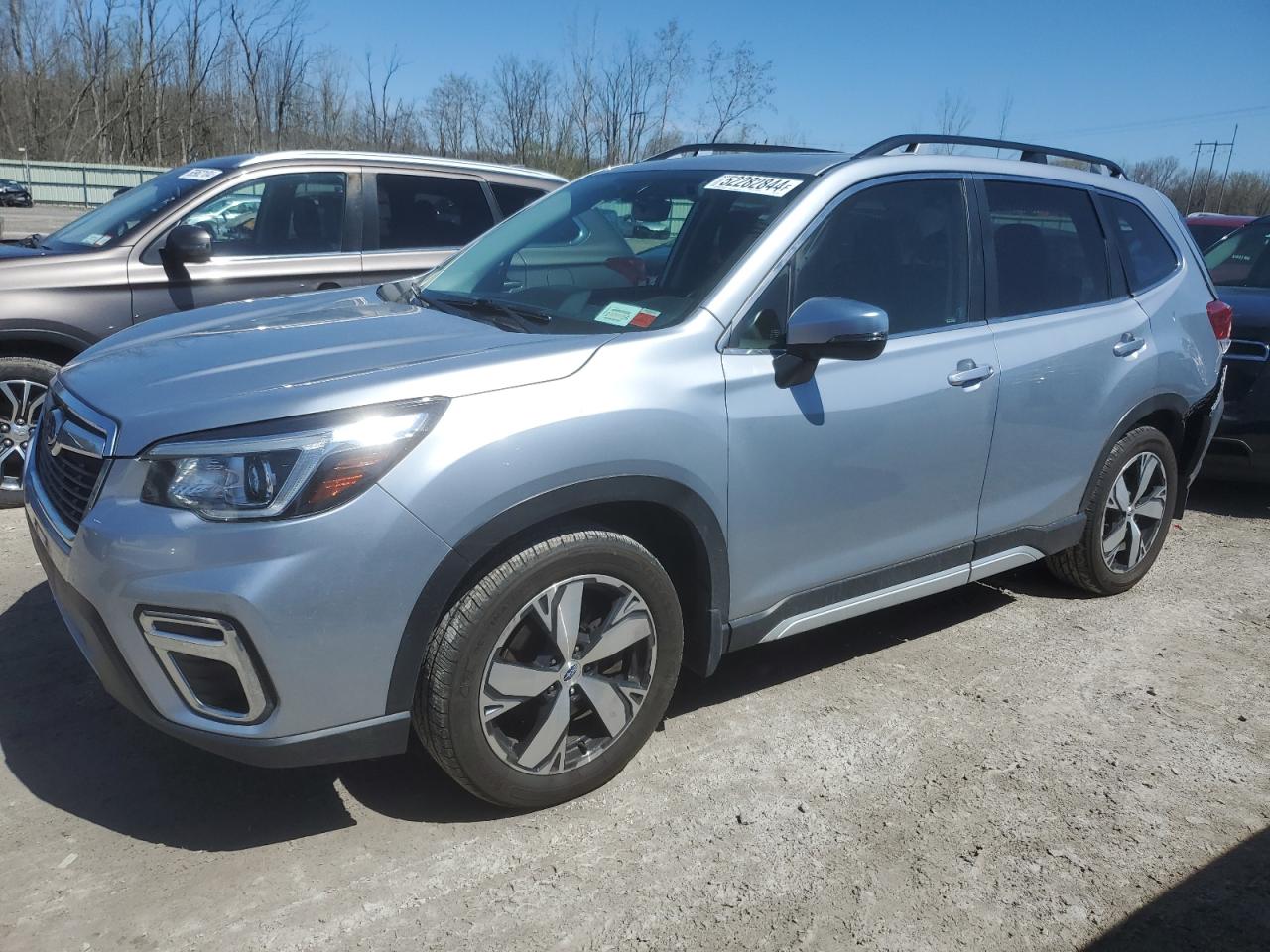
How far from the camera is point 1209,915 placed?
103 inches

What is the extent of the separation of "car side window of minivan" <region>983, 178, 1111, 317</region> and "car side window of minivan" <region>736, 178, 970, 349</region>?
0.21 metres

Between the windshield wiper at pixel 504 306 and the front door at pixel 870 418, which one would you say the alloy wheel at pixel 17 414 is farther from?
the front door at pixel 870 418

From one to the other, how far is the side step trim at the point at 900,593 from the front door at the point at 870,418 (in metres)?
0.04

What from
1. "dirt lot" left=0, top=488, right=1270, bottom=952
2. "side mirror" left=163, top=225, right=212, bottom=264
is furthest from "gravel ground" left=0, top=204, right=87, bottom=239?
"dirt lot" left=0, top=488, right=1270, bottom=952

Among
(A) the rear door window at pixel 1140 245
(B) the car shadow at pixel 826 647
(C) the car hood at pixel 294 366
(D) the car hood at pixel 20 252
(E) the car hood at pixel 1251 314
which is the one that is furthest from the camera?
(E) the car hood at pixel 1251 314

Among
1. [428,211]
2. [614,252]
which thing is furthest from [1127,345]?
[428,211]

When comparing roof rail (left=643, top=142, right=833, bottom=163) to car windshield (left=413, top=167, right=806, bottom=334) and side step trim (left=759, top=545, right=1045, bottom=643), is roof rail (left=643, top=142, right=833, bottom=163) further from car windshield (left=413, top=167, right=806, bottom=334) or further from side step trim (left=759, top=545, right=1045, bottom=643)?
side step trim (left=759, top=545, right=1045, bottom=643)

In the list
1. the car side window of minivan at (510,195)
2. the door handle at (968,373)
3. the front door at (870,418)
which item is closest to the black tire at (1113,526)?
the front door at (870,418)

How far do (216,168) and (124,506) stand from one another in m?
4.04

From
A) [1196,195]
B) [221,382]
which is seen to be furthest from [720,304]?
[1196,195]

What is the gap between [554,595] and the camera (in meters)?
2.69

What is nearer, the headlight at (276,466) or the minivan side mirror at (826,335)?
the headlight at (276,466)

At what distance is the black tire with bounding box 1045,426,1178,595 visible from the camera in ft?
14.2

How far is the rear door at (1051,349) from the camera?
3762mm
